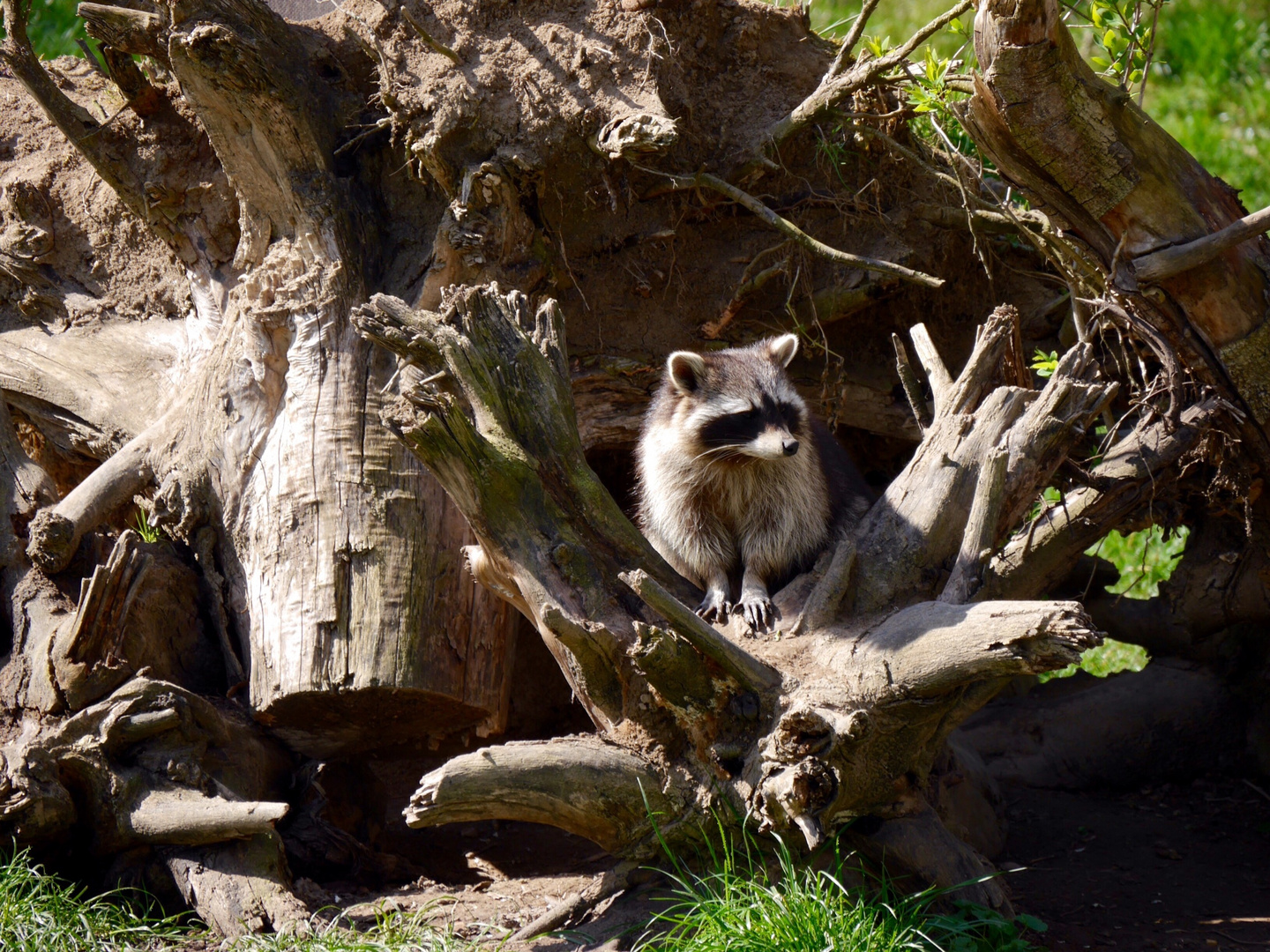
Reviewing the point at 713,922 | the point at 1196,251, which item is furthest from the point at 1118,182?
the point at 713,922

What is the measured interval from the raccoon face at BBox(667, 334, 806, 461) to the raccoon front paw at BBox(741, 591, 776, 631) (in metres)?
0.52

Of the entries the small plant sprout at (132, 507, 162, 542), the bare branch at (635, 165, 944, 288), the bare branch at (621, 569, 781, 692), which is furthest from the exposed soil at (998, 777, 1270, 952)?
the small plant sprout at (132, 507, 162, 542)

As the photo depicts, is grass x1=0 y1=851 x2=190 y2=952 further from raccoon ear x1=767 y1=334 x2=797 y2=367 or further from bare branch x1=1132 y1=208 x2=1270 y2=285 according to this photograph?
bare branch x1=1132 y1=208 x2=1270 y2=285

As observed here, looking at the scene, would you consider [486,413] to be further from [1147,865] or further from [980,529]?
[1147,865]

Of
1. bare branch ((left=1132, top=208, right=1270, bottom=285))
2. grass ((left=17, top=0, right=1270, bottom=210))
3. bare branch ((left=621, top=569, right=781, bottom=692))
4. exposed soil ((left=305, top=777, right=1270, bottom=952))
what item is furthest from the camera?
grass ((left=17, top=0, right=1270, bottom=210))

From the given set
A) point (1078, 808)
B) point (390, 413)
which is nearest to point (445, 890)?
point (390, 413)

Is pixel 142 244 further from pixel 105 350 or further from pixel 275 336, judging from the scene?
pixel 275 336

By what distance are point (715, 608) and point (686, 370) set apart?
0.86 m

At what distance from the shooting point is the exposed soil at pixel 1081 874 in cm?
297

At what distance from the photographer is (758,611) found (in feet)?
10.2

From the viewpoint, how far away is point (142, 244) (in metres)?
4.39

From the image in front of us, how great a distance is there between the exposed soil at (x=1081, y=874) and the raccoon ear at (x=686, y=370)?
5.27 ft

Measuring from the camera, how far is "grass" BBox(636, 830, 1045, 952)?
2.29 metres

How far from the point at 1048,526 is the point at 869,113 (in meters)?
1.69
